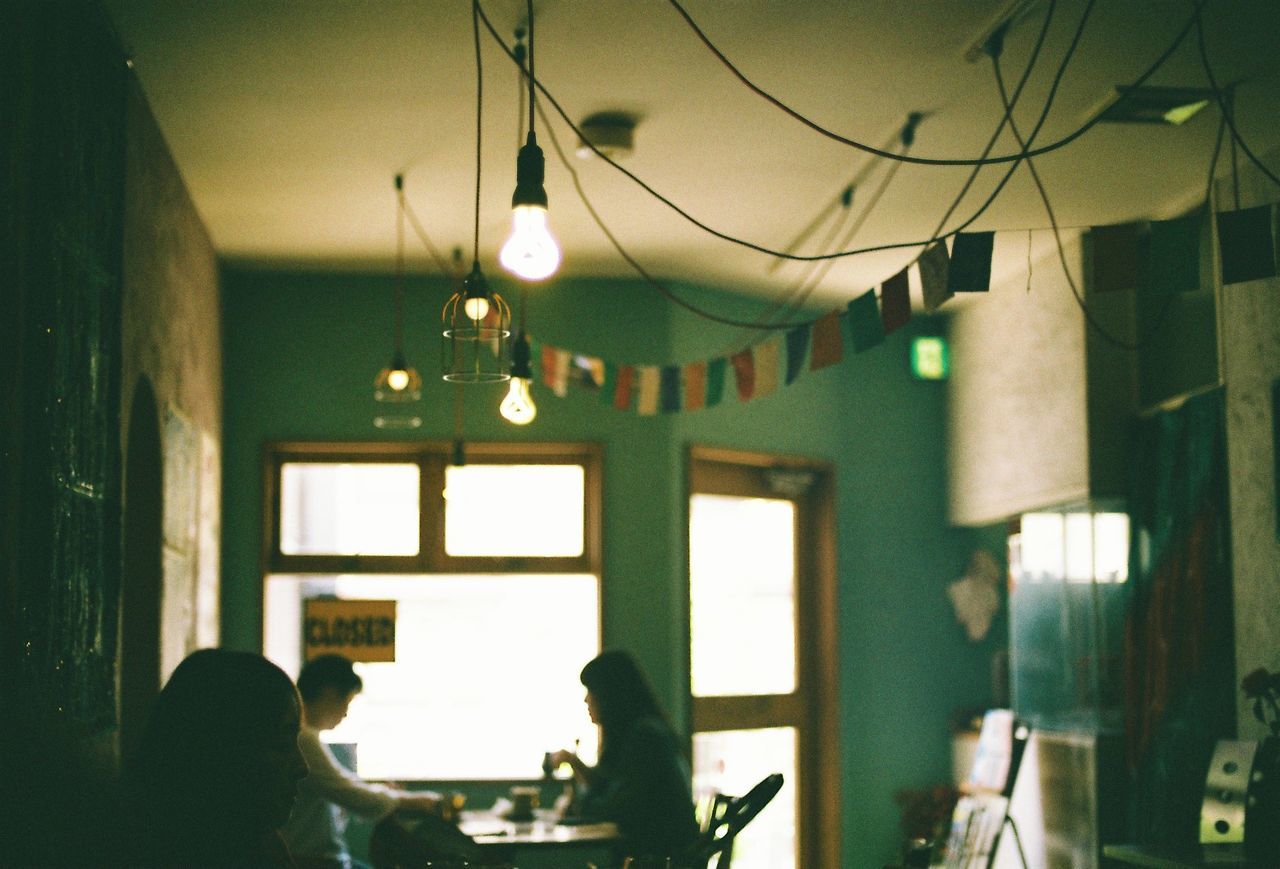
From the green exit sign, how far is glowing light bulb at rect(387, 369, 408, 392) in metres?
3.09

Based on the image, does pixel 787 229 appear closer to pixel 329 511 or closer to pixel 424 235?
pixel 424 235

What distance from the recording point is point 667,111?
14.6ft

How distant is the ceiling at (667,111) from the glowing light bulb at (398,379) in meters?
0.65

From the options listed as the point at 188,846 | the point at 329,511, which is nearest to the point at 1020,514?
the point at 329,511

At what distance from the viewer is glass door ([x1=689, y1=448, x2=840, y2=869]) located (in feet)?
22.2

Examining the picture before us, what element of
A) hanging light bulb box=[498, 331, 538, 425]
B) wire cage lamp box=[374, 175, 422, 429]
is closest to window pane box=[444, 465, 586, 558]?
wire cage lamp box=[374, 175, 422, 429]

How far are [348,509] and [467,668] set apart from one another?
0.93 m

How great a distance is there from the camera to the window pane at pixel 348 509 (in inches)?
257

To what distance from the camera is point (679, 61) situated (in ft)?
13.2

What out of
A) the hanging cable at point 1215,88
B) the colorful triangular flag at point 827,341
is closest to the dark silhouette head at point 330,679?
the colorful triangular flag at point 827,341

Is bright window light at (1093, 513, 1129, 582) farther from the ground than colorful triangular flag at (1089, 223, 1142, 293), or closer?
closer

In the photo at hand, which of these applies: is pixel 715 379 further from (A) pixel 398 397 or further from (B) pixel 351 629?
(B) pixel 351 629

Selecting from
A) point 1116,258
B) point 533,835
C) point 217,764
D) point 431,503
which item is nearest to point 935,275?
point 1116,258

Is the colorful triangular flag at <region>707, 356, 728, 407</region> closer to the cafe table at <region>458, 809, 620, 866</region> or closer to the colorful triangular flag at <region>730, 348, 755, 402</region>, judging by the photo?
the colorful triangular flag at <region>730, 348, 755, 402</region>
